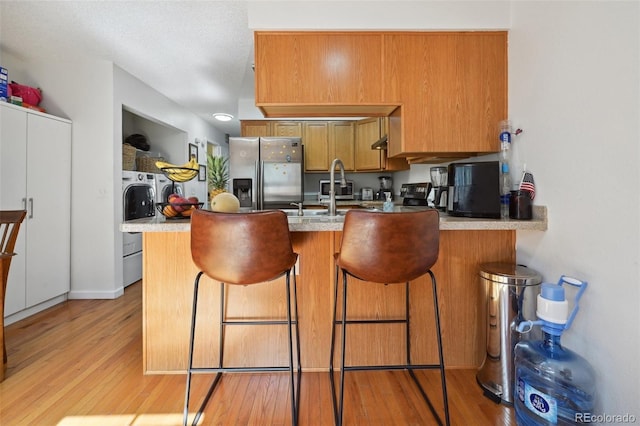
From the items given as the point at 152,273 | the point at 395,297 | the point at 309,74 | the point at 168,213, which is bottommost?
the point at 395,297

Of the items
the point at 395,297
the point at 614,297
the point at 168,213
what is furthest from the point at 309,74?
the point at 614,297

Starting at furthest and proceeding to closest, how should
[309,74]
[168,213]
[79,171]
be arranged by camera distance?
[79,171], [309,74], [168,213]

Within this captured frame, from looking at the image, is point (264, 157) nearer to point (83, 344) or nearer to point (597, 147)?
point (83, 344)

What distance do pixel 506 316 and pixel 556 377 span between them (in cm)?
30

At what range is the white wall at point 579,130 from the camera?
1.12 m

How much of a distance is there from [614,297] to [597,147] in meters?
0.61

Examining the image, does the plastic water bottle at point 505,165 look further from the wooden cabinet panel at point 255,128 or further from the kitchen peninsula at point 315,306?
the wooden cabinet panel at point 255,128

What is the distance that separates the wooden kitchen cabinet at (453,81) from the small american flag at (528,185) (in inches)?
12.4

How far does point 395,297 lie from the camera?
178cm

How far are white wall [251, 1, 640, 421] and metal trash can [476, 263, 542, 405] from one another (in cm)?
16

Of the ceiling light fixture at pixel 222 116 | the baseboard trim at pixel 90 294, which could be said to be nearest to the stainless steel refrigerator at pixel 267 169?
the ceiling light fixture at pixel 222 116

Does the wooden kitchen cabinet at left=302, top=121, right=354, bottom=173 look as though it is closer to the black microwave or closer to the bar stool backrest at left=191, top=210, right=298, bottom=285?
Answer: the black microwave

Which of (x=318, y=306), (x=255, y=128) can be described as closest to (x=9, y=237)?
(x=318, y=306)

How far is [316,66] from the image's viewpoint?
189 centimetres
